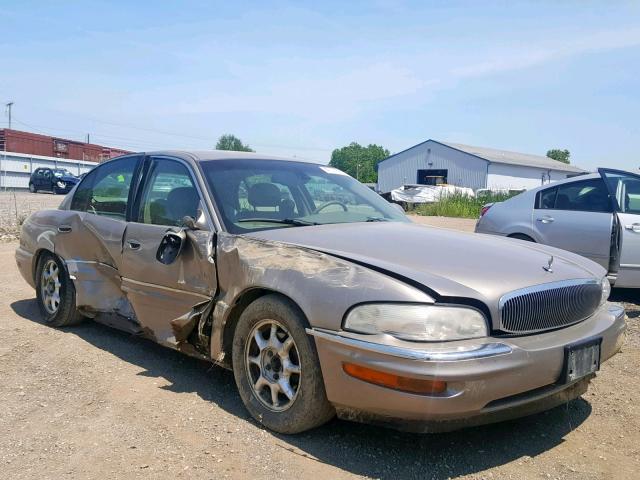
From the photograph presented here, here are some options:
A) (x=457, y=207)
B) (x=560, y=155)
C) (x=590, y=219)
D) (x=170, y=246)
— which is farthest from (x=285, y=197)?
(x=560, y=155)

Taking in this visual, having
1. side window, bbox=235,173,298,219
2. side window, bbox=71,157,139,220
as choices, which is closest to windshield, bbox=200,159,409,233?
side window, bbox=235,173,298,219

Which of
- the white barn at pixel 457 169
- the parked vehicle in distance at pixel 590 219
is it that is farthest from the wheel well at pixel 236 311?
the white barn at pixel 457 169

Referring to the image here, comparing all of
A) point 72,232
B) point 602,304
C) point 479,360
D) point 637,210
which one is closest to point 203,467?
point 479,360

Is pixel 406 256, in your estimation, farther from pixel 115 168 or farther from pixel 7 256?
pixel 7 256

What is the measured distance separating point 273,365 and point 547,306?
59.9 inches

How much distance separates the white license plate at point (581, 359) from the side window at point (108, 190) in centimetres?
335

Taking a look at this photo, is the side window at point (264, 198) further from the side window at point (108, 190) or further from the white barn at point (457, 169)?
the white barn at point (457, 169)

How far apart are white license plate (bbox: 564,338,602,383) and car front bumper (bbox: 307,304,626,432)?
38 mm

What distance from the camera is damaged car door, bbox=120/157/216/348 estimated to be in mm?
3865

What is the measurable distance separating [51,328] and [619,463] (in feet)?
15.5

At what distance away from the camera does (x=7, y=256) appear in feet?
32.9

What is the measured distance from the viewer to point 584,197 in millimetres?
6848

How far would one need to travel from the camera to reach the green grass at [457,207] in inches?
Answer: 985

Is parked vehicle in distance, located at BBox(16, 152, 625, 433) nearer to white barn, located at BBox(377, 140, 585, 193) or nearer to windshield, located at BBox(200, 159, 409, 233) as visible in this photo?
windshield, located at BBox(200, 159, 409, 233)
